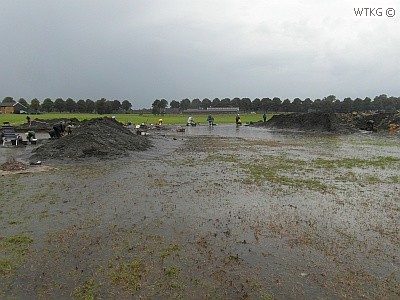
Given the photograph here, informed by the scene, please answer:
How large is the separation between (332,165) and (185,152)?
29.9ft

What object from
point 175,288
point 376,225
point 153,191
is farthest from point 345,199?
point 175,288

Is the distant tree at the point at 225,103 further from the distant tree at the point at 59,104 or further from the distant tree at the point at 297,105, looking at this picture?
the distant tree at the point at 59,104

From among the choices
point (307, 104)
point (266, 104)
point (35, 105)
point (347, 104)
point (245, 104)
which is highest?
point (245, 104)

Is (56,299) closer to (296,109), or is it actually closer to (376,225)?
(376,225)

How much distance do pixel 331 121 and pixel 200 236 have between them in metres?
39.9

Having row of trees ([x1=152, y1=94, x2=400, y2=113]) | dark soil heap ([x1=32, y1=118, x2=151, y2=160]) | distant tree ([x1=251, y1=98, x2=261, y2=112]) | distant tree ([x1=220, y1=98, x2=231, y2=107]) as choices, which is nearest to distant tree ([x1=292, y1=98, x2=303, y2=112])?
row of trees ([x1=152, y1=94, x2=400, y2=113])

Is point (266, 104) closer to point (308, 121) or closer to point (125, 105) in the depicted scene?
point (125, 105)

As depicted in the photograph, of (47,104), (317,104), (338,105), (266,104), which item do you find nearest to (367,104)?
(338,105)

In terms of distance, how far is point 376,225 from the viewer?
7.46m

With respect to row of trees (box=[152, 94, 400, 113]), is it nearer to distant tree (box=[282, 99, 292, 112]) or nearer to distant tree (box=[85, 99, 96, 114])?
distant tree (box=[282, 99, 292, 112])

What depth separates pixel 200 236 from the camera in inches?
268

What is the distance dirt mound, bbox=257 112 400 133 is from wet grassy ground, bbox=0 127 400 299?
31.1m

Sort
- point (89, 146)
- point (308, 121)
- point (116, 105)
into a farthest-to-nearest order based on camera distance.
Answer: point (116, 105) → point (308, 121) → point (89, 146)

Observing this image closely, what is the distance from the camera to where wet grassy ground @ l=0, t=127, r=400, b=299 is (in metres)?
4.87
